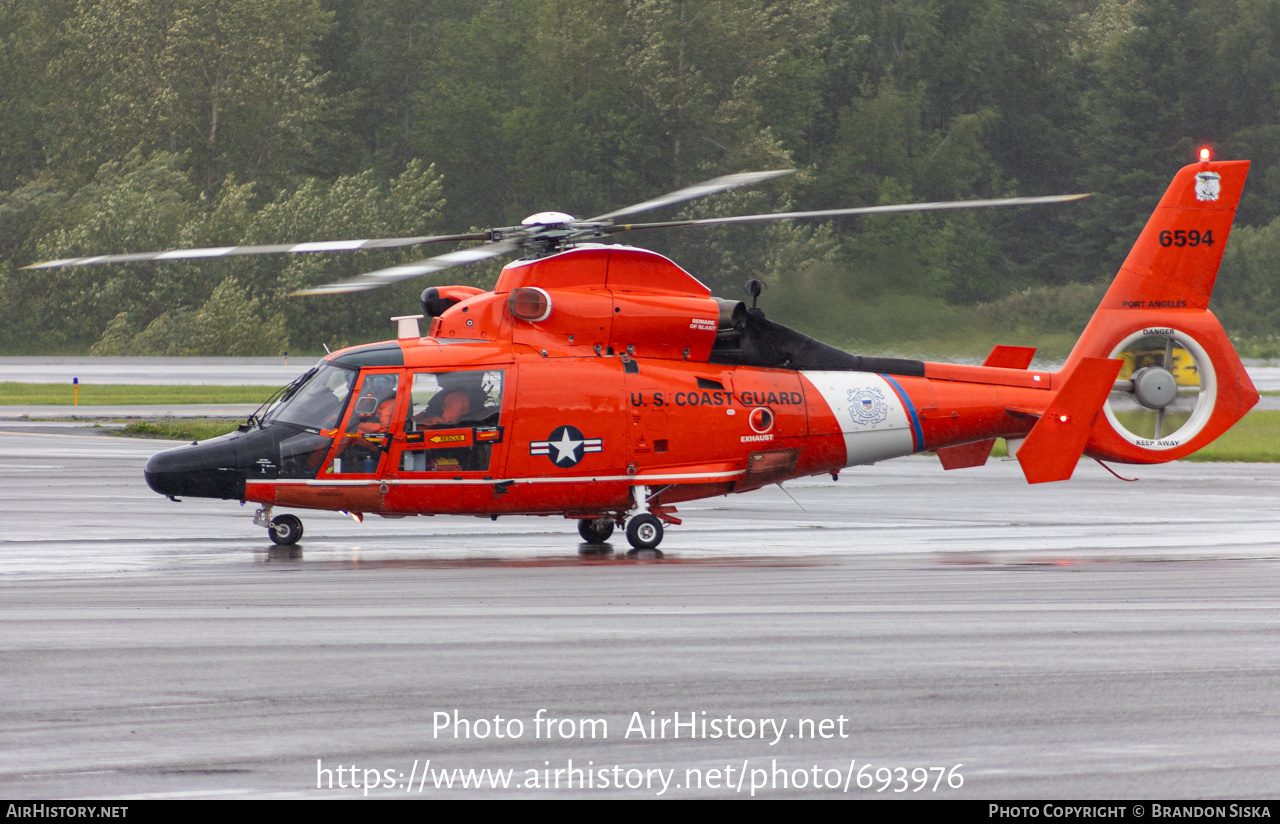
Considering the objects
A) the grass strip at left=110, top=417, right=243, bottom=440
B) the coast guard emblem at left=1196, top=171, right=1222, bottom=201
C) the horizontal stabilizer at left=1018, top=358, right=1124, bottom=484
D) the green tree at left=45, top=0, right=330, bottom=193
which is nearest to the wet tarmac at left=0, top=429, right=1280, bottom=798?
the horizontal stabilizer at left=1018, top=358, right=1124, bottom=484

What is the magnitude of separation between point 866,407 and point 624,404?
8.52ft

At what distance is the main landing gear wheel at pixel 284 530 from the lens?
13211 mm

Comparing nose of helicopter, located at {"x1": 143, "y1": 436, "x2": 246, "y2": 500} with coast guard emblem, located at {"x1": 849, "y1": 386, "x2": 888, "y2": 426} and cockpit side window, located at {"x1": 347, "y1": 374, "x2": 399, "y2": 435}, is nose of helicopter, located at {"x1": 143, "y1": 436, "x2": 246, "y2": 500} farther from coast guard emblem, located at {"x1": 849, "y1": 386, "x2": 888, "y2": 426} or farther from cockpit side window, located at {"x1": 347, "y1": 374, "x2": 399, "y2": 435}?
coast guard emblem, located at {"x1": 849, "y1": 386, "x2": 888, "y2": 426}

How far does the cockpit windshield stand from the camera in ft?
42.4

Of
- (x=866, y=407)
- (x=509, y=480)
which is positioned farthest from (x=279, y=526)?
→ (x=866, y=407)

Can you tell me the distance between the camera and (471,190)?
64.3 meters

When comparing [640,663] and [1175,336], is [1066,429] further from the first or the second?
[640,663]

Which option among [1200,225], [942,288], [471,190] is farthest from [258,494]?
[471,190]

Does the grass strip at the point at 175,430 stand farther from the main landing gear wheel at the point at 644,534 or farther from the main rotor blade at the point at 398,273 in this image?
the main rotor blade at the point at 398,273

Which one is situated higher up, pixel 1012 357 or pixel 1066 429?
pixel 1012 357

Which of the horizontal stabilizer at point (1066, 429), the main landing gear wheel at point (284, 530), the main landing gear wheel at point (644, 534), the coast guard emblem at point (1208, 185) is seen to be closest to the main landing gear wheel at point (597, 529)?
the main landing gear wheel at point (644, 534)

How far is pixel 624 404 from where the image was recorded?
13289 millimetres

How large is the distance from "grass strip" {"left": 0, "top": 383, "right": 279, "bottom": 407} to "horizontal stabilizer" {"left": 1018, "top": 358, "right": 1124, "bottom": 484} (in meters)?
28.4

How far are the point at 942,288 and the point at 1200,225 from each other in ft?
33.7
